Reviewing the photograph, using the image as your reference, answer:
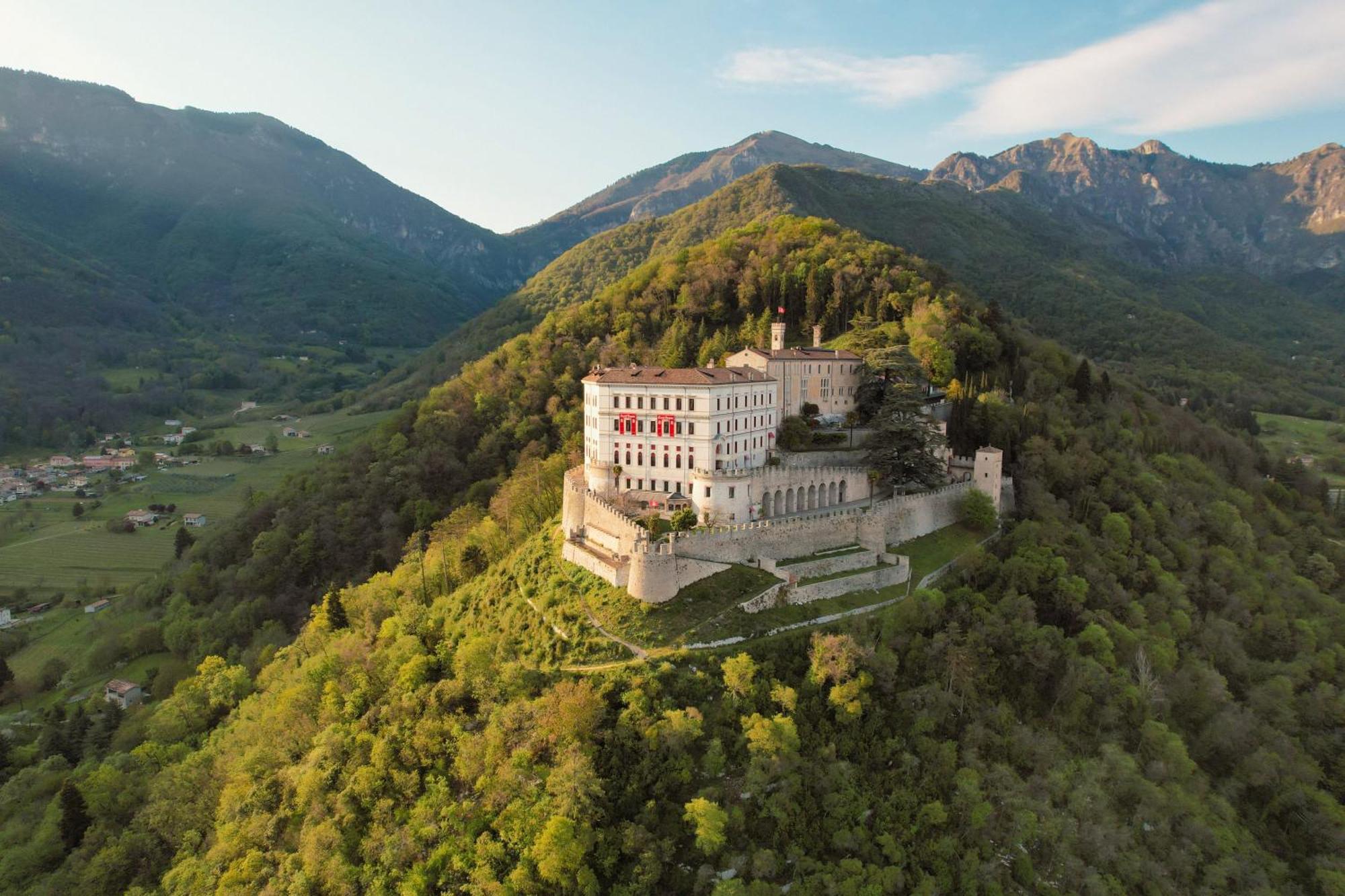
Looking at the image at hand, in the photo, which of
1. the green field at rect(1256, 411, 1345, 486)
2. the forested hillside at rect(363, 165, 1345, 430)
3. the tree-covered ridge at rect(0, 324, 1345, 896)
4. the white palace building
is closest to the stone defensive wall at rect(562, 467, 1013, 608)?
the white palace building

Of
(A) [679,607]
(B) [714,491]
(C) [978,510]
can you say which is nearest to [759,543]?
(B) [714,491]

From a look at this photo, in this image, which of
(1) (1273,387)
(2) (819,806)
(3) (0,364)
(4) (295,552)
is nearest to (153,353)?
(3) (0,364)

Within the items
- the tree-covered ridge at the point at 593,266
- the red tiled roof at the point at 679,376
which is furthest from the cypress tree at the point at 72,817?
the tree-covered ridge at the point at 593,266

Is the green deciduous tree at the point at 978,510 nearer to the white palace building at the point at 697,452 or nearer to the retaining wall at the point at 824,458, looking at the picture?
the white palace building at the point at 697,452

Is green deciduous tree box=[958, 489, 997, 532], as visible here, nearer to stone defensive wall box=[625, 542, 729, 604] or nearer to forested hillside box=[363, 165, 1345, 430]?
stone defensive wall box=[625, 542, 729, 604]

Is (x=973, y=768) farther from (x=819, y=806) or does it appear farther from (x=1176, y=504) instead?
(x=1176, y=504)

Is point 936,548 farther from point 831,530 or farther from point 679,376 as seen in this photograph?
point 679,376
